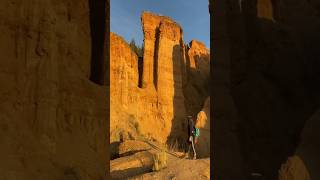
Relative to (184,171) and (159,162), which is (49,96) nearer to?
(184,171)

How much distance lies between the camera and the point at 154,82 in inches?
973

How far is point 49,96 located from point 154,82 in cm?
2159

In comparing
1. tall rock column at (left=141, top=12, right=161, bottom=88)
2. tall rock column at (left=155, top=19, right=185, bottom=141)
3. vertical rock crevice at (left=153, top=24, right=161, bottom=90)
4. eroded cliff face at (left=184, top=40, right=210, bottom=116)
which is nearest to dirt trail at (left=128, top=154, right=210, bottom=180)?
tall rock column at (left=155, top=19, right=185, bottom=141)

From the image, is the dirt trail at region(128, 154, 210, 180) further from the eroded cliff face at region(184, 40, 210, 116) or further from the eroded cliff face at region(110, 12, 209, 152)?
the eroded cliff face at region(184, 40, 210, 116)

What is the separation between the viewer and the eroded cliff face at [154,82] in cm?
2259

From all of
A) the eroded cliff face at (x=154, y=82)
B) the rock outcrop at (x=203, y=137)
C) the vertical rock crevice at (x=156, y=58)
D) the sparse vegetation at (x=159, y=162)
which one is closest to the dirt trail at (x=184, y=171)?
the sparse vegetation at (x=159, y=162)

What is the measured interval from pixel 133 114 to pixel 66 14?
1959 cm

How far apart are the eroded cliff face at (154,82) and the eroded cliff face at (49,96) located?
1801cm

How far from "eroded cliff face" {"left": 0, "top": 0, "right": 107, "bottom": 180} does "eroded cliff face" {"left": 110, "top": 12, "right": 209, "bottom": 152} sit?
59.1 feet

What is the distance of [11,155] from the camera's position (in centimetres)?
286
